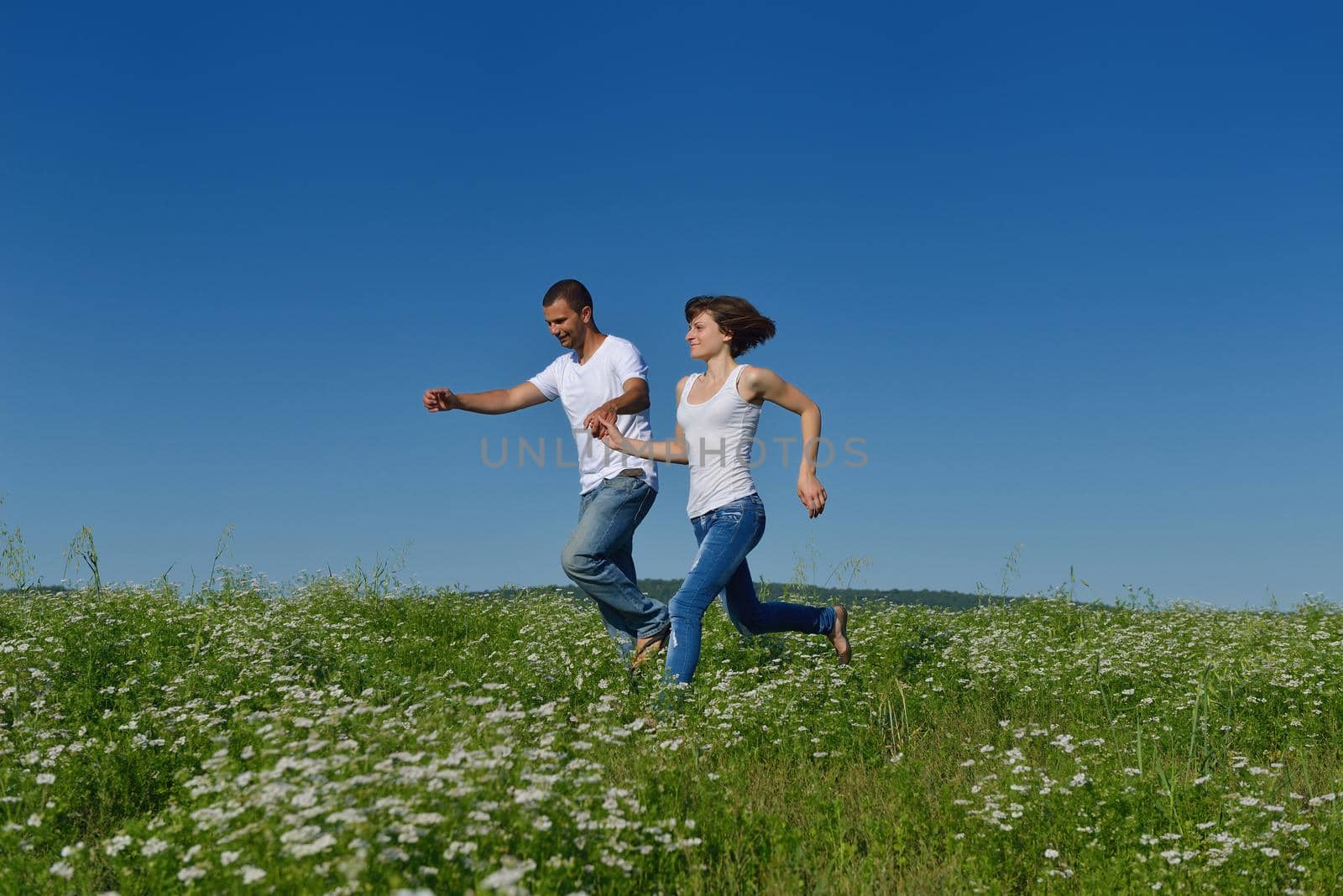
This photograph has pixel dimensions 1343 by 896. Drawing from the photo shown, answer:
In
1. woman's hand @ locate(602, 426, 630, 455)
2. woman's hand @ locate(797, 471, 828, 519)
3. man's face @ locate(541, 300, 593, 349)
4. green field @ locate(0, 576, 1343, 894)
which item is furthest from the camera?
man's face @ locate(541, 300, 593, 349)

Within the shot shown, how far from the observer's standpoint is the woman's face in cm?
740

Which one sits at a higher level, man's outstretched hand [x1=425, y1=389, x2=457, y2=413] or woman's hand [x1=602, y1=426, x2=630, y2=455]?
man's outstretched hand [x1=425, y1=389, x2=457, y2=413]

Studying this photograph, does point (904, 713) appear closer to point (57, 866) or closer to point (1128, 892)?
point (1128, 892)

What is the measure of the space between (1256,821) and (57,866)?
18.0 ft

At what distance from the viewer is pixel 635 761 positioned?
500 centimetres

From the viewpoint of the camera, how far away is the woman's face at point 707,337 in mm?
7402

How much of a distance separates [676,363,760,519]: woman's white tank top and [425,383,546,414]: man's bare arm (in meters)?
2.23

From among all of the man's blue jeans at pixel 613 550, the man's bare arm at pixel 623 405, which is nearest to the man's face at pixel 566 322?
the man's bare arm at pixel 623 405

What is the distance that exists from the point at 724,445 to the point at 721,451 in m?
0.04

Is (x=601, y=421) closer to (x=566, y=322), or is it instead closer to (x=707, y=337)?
(x=707, y=337)

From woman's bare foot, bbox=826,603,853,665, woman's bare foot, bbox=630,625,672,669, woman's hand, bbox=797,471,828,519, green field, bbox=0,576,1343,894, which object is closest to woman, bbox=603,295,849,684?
woman's hand, bbox=797,471,828,519

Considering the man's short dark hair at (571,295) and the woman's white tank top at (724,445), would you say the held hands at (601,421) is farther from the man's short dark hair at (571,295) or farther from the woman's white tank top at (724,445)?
the man's short dark hair at (571,295)

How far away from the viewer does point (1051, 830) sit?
4.92 metres

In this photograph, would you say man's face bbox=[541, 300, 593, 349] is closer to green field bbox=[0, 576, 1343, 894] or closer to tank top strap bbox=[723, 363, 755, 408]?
tank top strap bbox=[723, 363, 755, 408]
